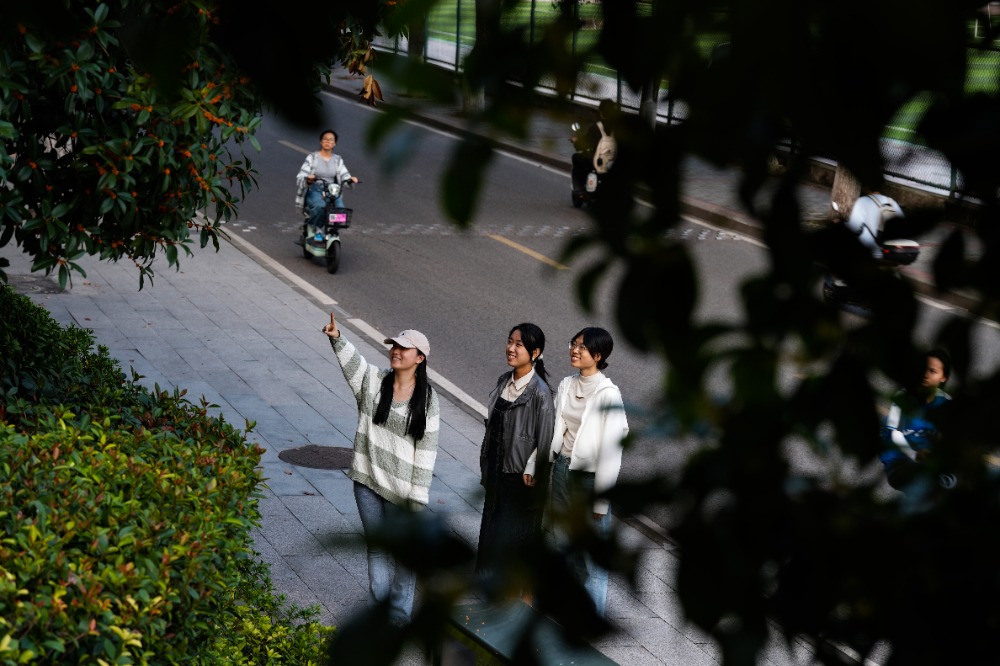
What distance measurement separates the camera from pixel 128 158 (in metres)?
6.57

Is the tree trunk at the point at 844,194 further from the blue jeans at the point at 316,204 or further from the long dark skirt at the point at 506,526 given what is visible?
the blue jeans at the point at 316,204

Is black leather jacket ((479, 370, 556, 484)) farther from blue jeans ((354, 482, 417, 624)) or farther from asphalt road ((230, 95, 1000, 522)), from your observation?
blue jeans ((354, 482, 417, 624))

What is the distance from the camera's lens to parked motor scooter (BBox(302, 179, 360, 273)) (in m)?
16.2

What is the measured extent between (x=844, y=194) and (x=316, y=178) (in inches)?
579

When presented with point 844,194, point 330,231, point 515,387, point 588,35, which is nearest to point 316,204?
point 330,231

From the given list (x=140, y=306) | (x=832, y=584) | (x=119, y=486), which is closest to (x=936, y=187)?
(x=832, y=584)

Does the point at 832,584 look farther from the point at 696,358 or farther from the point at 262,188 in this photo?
the point at 262,188

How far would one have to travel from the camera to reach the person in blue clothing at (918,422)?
75.8 inches

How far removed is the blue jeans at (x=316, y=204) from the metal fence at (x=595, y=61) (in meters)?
14.8

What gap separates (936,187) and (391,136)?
1097 mm

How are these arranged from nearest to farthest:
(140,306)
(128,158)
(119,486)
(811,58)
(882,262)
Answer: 1. (811,58)
2. (882,262)
3. (119,486)
4. (128,158)
5. (140,306)

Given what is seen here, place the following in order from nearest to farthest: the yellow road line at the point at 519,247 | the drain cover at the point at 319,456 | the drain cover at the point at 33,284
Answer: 1. the drain cover at the point at 319,456
2. the drain cover at the point at 33,284
3. the yellow road line at the point at 519,247

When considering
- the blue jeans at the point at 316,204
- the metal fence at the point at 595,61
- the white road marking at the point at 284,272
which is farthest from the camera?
the blue jeans at the point at 316,204

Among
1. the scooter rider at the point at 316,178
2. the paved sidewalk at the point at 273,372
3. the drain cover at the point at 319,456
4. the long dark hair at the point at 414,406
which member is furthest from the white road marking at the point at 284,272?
the long dark hair at the point at 414,406
